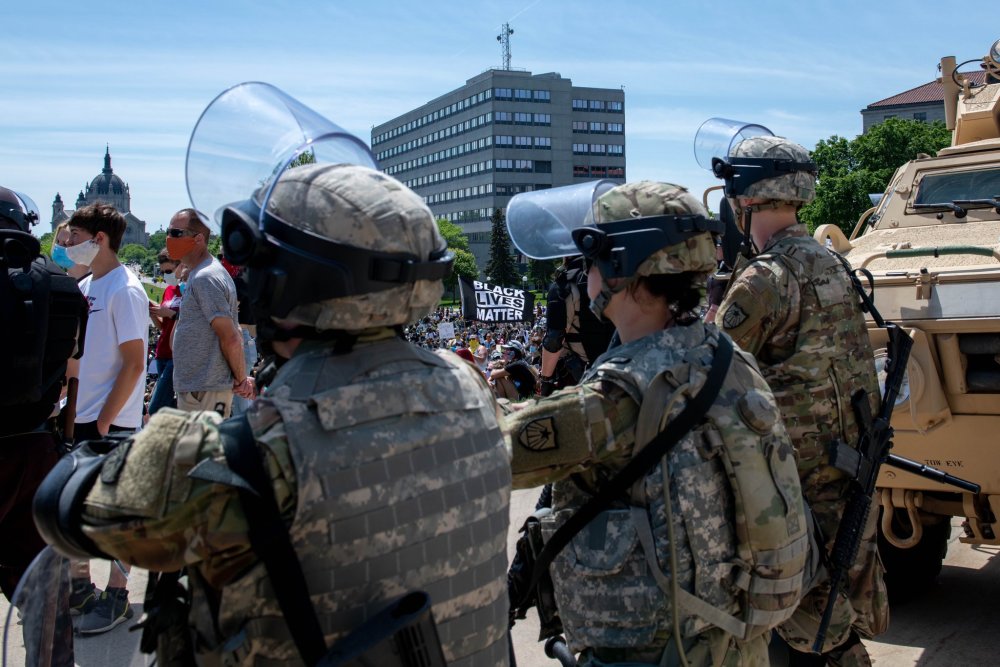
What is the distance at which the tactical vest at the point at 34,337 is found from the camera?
355 centimetres

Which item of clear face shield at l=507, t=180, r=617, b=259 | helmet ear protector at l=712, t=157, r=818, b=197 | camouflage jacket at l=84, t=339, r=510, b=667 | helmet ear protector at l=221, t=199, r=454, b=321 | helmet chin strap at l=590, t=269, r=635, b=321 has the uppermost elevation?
helmet ear protector at l=712, t=157, r=818, b=197

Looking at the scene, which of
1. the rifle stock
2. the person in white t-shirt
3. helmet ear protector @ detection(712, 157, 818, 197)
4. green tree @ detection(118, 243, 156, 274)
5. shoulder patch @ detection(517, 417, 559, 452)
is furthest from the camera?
green tree @ detection(118, 243, 156, 274)

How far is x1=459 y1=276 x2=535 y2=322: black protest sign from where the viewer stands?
45.1ft

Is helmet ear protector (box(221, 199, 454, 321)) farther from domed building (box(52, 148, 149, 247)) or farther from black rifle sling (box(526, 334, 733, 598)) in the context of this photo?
domed building (box(52, 148, 149, 247))

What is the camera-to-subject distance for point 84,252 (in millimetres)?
→ 4707

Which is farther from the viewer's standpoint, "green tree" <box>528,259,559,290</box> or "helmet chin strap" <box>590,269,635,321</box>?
"green tree" <box>528,259,559,290</box>

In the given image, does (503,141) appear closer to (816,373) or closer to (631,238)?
(816,373)

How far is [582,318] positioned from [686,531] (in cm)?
377

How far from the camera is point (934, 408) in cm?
461

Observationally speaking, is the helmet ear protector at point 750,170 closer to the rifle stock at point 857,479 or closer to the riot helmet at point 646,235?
the rifle stock at point 857,479

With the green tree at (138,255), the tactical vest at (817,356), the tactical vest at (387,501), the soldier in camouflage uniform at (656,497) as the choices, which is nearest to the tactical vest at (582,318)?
the tactical vest at (817,356)

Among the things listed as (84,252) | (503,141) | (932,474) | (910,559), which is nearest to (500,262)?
(503,141)

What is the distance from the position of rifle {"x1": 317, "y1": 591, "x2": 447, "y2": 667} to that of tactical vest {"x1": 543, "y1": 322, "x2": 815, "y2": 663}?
709 millimetres

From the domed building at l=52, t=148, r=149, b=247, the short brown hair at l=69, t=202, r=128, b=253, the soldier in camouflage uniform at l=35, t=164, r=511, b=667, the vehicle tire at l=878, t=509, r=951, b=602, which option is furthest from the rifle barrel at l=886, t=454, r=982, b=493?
the domed building at l=52, t=148, r=149, b=247
